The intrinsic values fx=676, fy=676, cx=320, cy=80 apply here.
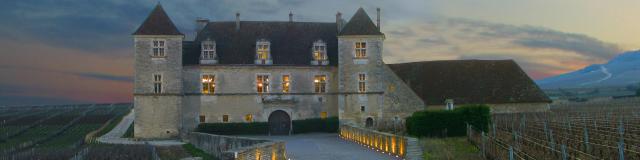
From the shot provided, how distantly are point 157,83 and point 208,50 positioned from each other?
3.51m

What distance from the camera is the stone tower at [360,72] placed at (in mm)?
39469

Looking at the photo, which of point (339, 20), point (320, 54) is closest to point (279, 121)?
point (320, 54)

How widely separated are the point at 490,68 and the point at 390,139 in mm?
25026

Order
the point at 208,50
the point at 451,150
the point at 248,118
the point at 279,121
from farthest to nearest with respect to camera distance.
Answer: the point at 279,121 → the point at 248,118 → the point at 208,50 → the point at 451,150

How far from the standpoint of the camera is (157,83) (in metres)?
38.3

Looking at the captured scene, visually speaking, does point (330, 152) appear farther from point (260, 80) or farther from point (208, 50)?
point (208, 50)

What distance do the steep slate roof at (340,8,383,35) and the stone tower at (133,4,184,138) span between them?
31.6 ft

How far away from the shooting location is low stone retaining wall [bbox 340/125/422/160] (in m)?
20.5

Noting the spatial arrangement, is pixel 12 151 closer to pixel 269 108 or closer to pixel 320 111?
pixel 269 108

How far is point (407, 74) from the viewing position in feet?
155

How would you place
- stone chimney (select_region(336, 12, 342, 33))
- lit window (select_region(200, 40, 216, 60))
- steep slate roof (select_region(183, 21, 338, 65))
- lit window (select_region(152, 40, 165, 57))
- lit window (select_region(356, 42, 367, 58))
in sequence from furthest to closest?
stone chimney (select_region(336, 12, 342, 33)) < steep slate roof (select_region(183, 21, 338, 65)) < lit window (select_region(356, 42, 367, 58)) < lit window (select_region(200, 40, 216, 60)) < lit window (select_region(152, 40, 165, 57))

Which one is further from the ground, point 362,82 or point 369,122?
point 362,82

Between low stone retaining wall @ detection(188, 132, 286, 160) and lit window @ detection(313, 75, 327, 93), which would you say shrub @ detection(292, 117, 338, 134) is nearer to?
lit window @ detection(313, 75, 327, 93)

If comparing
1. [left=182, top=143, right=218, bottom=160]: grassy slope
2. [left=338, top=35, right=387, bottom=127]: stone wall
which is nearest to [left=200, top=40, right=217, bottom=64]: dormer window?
[left=182, top=143, right=218, bottom=160]: grassy slope
